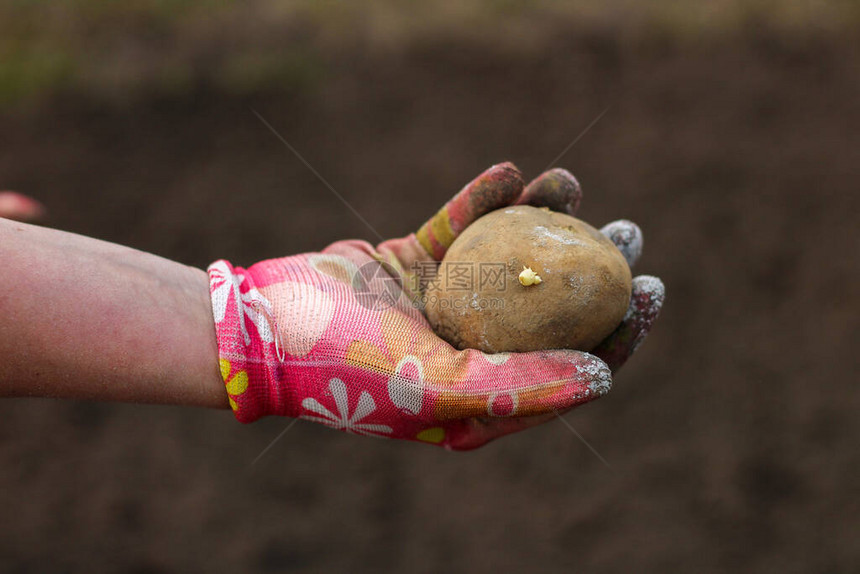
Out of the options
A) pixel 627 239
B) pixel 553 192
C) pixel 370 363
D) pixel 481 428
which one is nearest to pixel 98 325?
pixel 370 363

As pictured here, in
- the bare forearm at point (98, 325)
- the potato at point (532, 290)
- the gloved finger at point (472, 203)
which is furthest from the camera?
the gloved finger at point (472, 203)

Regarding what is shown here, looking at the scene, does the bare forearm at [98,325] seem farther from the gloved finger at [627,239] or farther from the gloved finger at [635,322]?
the gloved finger at [627,239]

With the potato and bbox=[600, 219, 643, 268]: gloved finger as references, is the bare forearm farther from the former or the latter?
bbox=[600, 219, 643, 268]: gloved finger

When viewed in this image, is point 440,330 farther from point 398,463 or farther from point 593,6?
point 593,6

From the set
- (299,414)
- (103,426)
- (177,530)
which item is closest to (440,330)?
(299,414)

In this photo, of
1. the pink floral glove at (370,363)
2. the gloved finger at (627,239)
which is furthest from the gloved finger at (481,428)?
the gloved finger at (627,239)

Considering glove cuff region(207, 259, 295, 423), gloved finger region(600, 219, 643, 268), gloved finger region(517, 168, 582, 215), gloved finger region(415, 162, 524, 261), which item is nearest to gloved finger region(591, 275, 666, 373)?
gloved finger region(600, 219, 643, 268)
